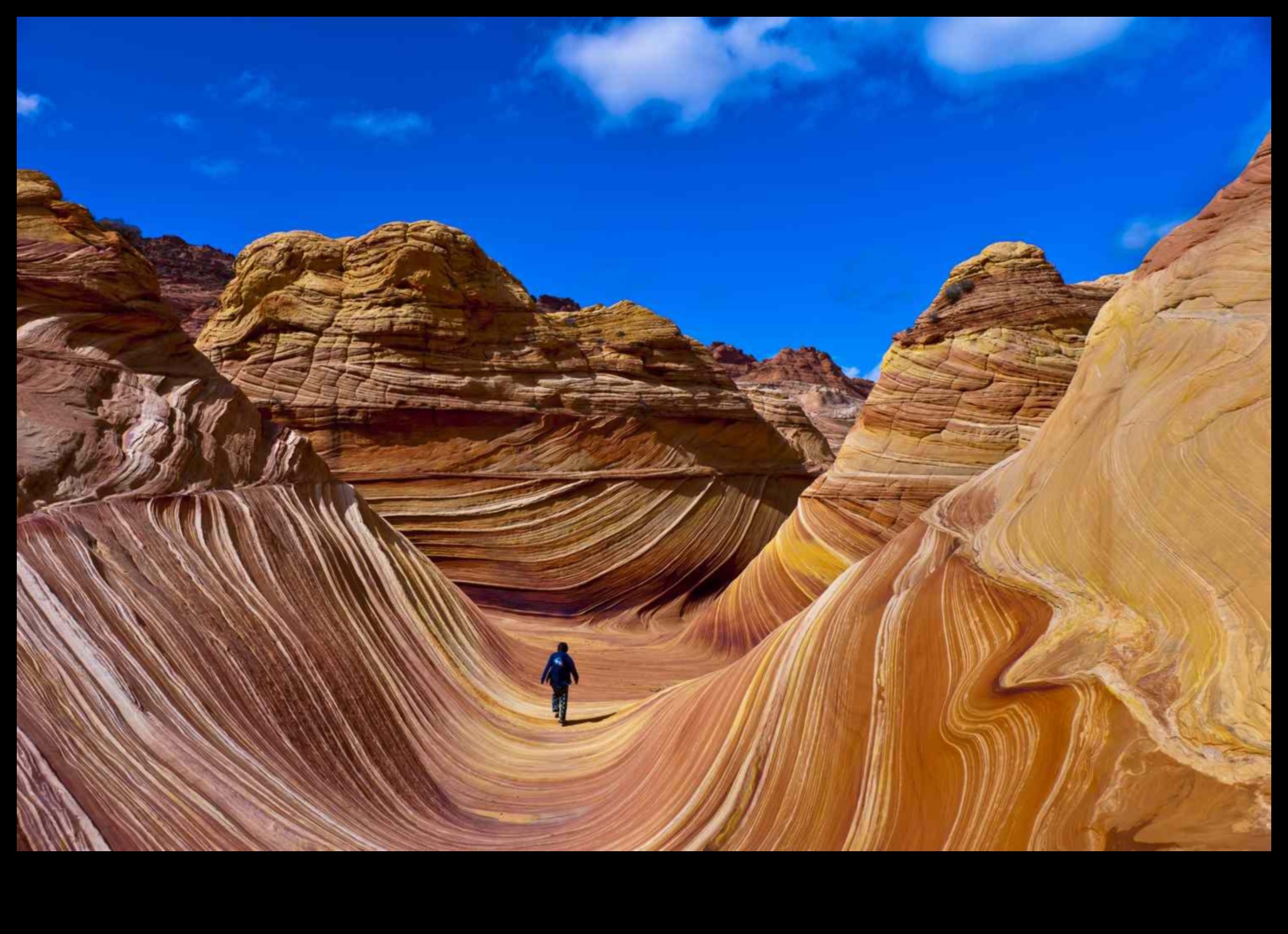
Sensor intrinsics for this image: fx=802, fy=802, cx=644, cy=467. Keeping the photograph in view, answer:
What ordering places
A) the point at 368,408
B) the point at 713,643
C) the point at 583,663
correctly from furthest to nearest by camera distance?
the point at 368,408 < the point at 713,643 < the point at 583,663

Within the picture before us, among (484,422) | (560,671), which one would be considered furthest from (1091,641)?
(484,422)

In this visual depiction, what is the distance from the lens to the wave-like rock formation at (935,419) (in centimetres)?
998

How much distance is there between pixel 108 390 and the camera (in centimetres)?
578

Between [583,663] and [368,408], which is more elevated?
[368,408]

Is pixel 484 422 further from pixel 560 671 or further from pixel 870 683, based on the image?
pixel 870 683

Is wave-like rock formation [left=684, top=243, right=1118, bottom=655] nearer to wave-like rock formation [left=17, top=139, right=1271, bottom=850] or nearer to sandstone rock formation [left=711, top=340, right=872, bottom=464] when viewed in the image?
Result: wave-like rock formation [left=17, top=139, right=1271, bottom=850]

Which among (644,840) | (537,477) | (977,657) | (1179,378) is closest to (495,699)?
(644,840)

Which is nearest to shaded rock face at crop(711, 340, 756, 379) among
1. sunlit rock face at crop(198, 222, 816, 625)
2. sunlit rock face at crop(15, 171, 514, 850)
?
sunlit rock face at crop(198, 222, 816, 625)

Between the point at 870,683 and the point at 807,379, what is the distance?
137 feet

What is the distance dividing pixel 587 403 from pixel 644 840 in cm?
984

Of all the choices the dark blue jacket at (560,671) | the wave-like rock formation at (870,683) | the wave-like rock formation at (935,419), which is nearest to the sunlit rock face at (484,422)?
the wave-like rock formation at (935,419)

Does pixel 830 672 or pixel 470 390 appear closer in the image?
pixel 830 672
